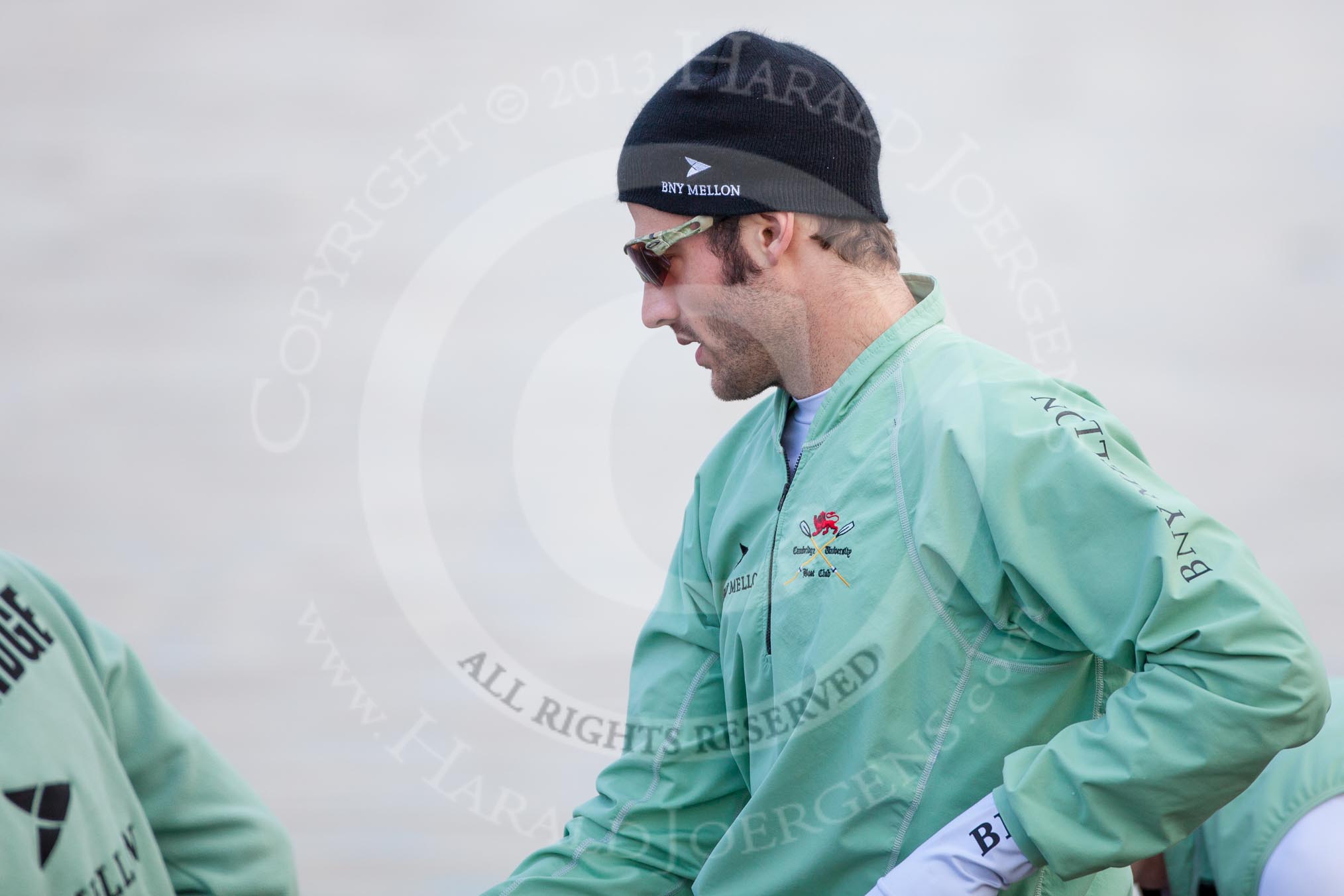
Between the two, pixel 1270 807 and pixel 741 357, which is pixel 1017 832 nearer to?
pixel 1270 807

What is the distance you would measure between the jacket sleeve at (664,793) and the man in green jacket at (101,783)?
2.88ft

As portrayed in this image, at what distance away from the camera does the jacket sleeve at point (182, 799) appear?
4.09 feet

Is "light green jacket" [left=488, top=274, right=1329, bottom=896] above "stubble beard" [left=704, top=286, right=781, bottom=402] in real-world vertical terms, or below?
below

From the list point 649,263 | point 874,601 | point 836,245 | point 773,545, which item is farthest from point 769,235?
point 874,601

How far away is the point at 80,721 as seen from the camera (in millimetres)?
1159

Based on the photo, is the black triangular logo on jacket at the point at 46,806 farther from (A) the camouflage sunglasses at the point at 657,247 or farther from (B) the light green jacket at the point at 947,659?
(A) the camouflage sunglasses at the point at 657,247

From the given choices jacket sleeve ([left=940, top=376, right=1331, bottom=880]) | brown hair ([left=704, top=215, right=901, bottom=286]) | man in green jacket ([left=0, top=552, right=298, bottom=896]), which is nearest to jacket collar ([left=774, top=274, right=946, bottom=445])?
brown hair ([left=704, top=215, right=901, bottom=286])

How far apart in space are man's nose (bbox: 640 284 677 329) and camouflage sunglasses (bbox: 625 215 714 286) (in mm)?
14

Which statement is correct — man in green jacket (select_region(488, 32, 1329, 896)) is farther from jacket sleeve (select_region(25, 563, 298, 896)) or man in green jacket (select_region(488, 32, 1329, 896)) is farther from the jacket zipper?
jacket sleeve (select_region(25, 563, 298, 896))

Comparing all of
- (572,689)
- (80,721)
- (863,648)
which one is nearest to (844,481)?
(863,648)

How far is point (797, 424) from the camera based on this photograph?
7.04 feet

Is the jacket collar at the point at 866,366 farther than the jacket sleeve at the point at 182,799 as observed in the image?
Yes

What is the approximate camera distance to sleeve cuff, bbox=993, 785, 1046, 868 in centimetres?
158

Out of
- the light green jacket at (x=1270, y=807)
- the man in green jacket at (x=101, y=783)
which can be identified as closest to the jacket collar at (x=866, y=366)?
the light green jacket at (x=1270, y=807)
